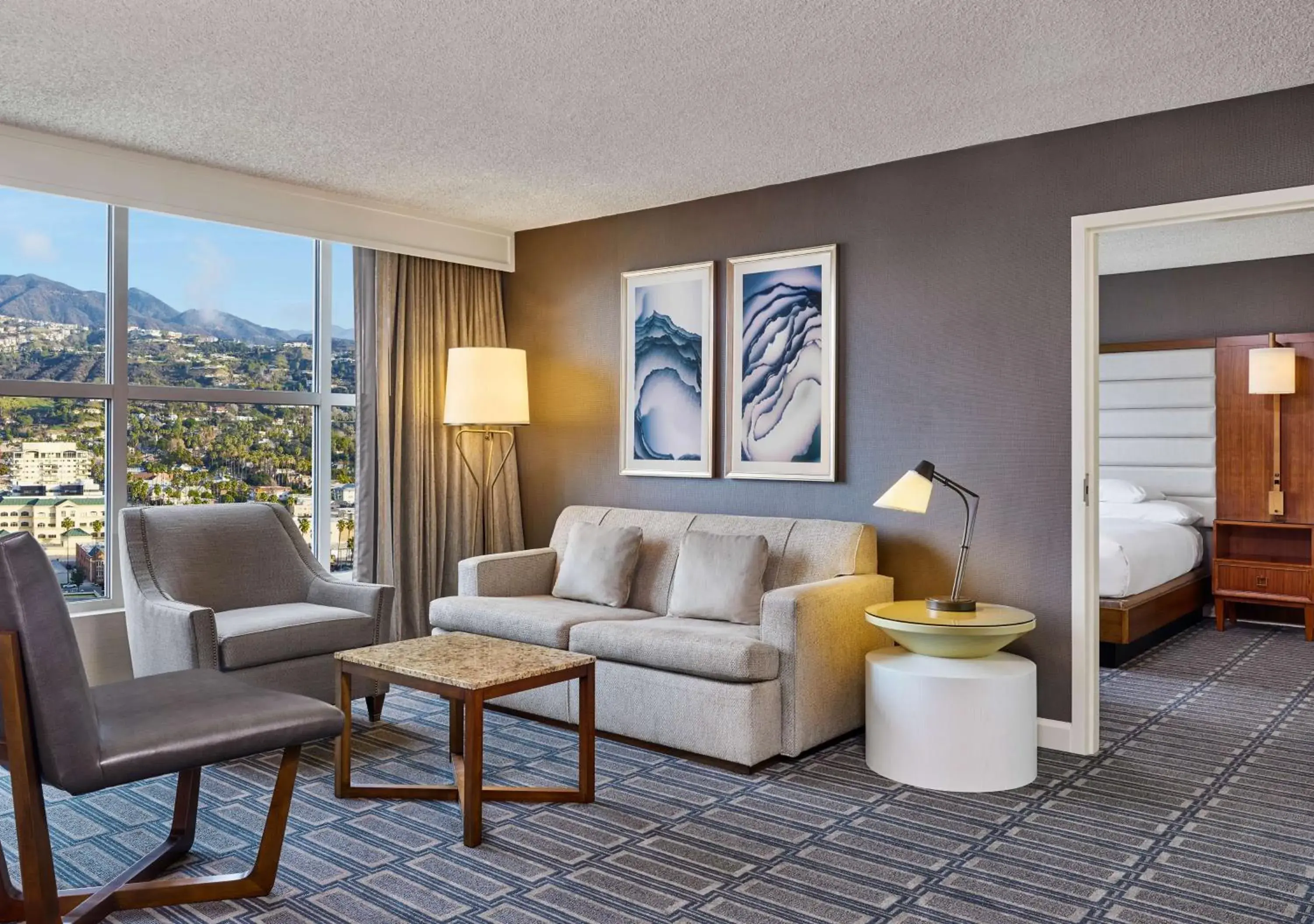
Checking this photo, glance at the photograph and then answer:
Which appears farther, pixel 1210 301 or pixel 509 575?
pixel 1210 301

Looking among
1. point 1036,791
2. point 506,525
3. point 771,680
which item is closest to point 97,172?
point 506,525

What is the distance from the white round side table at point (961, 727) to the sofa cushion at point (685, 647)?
468 millimetres

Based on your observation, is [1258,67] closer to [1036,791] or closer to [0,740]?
[1036,791]

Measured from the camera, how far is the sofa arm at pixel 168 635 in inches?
146

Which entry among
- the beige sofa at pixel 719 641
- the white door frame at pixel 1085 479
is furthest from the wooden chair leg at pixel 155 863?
the white door frame at pixel 1085 479

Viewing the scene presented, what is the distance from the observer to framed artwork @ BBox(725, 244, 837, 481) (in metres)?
4.57

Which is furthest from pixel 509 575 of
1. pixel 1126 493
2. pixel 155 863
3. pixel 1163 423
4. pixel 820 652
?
pixel 1163 423

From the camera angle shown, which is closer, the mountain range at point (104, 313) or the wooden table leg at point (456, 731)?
the wooden table leg at point (456, 731)

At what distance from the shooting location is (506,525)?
583 centimetres

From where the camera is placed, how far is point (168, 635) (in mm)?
3781

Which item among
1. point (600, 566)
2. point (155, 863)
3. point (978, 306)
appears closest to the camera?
point (155, 863)

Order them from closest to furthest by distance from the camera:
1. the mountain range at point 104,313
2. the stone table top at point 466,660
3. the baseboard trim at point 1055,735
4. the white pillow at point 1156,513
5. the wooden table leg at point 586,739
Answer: the stone table top at point 466,660, the wooden table leg at point 586,739, the baseboard trim at point 1055,735, the mountain range at point 104,313, the white pillow at point 1156,513

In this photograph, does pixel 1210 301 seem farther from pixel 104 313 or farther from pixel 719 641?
pixel 104 313

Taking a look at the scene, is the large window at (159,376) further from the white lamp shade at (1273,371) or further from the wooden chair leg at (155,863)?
the white lamp shade at (1273,371)
